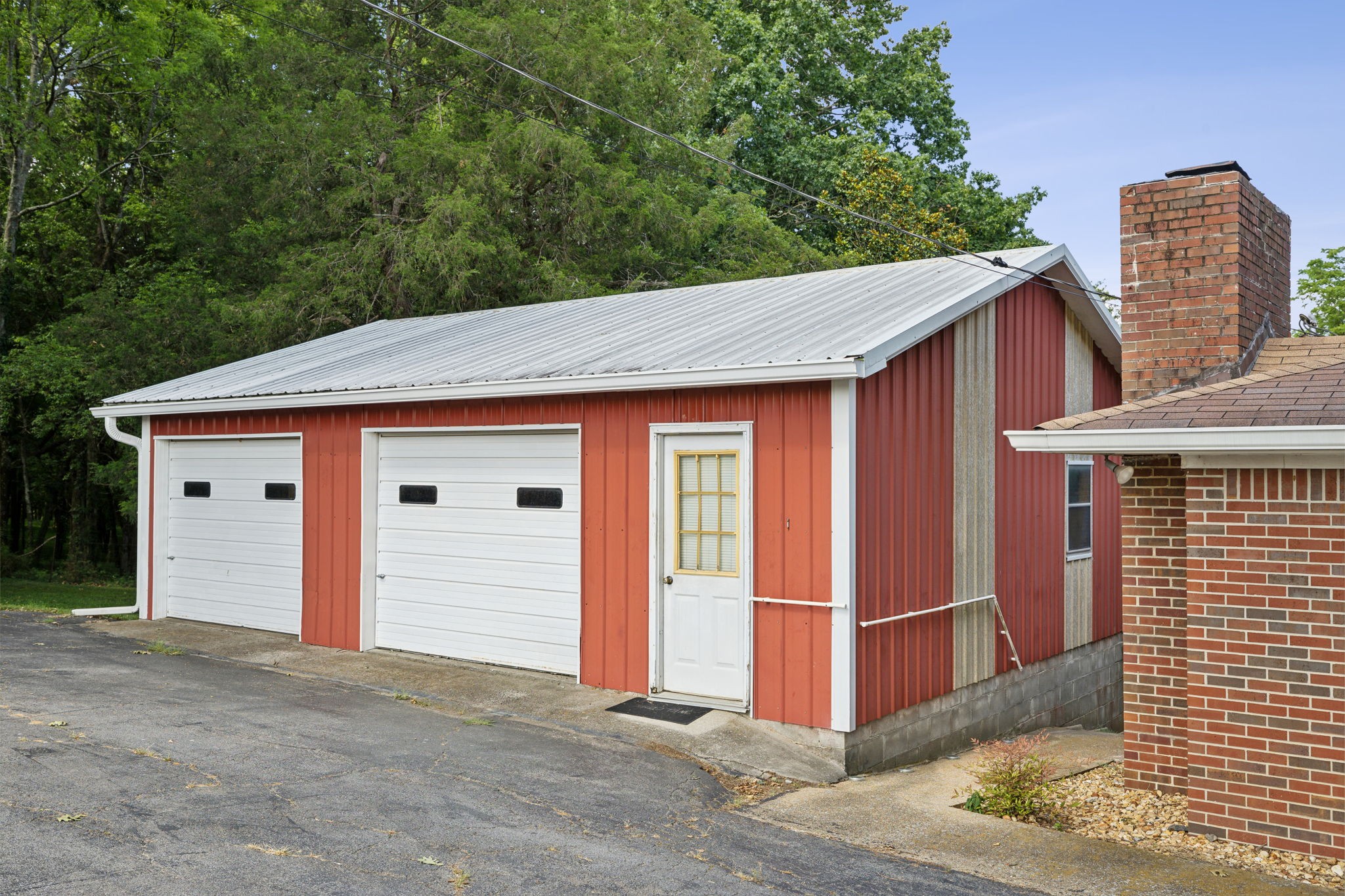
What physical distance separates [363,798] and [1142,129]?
15207 mm

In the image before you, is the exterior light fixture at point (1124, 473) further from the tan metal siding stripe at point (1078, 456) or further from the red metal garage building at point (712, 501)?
the tan metal siding stripe at point (1078, 456)

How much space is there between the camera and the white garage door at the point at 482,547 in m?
9.41

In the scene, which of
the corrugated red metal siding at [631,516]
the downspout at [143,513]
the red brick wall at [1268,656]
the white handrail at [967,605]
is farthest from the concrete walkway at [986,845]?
the downspout at [143,513]

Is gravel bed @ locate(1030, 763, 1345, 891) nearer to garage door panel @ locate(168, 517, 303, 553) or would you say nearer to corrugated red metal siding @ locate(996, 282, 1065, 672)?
corrugated red metal siding @ locate(996, 282, 1065, 672)

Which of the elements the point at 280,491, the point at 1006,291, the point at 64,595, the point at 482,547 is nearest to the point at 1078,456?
the point at 1006,291

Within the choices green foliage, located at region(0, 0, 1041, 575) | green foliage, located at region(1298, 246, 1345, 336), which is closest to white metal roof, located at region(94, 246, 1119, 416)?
green foliage, located at region(0, 0, 1041, 575)

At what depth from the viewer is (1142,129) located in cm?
1634

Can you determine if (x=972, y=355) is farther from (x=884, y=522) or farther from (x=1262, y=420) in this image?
(x=1262, y=420)

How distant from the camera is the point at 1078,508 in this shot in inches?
457

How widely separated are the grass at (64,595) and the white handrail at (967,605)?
13.6 m

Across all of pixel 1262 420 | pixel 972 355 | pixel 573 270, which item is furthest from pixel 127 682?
pixel 573 270

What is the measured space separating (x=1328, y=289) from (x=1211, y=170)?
32377 mm

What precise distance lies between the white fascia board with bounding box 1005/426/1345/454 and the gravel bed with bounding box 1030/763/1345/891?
2.16 m

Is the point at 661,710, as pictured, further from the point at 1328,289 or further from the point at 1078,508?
the point at 1328,289
